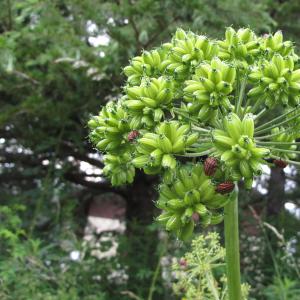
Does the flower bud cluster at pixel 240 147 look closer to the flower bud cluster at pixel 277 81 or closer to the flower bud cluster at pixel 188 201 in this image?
the flower bud cluster at pixel 188 201

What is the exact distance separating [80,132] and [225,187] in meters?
4.05

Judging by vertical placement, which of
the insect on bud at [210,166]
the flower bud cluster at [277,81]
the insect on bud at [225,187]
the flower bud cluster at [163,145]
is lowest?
the insect on bud at [225,187]

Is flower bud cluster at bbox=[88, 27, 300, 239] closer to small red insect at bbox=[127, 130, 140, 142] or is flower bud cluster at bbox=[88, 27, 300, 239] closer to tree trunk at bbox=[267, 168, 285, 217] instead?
small red insect at bbox=[127, 130, 140, 142]

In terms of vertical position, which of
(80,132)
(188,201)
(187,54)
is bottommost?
(188,201)

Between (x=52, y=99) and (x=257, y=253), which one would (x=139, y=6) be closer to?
(x=52, y=99)

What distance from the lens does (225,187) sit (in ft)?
6.02

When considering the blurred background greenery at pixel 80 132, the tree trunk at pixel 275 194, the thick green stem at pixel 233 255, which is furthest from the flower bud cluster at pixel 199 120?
the tree trunk at pixel 275 194

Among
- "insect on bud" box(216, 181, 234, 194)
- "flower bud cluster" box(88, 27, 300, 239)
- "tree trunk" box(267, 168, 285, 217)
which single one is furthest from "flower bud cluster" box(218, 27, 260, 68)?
"tree trunk" box(267, 168, 285, 217)

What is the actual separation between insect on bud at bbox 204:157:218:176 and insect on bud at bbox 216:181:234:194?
0.05 metres


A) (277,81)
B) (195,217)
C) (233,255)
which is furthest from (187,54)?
(233,255)

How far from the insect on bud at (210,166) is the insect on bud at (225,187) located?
0.05 meters

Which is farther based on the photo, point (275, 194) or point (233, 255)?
point (275, 194)

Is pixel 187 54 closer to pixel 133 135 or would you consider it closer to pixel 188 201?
pixel 133 135

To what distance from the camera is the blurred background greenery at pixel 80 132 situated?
4551mm
